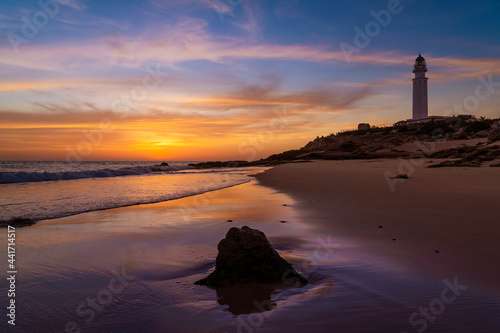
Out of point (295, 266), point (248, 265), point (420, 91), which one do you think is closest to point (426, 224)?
point (295, 266)

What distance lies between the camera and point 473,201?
20.2ft

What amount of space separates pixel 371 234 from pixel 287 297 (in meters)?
2.45

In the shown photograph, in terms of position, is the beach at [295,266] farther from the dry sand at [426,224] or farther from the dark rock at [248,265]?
the dark rock at [248,265]

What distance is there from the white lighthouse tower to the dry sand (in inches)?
2003

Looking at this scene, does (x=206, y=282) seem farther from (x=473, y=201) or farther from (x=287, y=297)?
(x=473, y=201)

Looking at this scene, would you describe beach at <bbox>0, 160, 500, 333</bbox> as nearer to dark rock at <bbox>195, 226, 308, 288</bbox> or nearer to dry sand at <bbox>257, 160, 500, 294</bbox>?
dry sand at <bbox>257, 160, 500, 294</bbox>

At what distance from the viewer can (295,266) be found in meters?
3.46

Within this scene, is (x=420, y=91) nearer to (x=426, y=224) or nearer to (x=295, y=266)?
(x=426, y=224)

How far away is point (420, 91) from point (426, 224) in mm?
56626

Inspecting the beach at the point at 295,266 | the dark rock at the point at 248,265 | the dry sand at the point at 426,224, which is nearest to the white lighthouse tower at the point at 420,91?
the dry sand at the point at 426,224

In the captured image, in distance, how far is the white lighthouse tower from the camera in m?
53.2

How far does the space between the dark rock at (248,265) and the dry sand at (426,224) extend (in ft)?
4.37

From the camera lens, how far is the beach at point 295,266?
228 cm

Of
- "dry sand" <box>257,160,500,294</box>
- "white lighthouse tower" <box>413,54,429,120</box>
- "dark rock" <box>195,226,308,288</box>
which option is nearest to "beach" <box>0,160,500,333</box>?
"dry sand" <box>257,160,500,294</box>
